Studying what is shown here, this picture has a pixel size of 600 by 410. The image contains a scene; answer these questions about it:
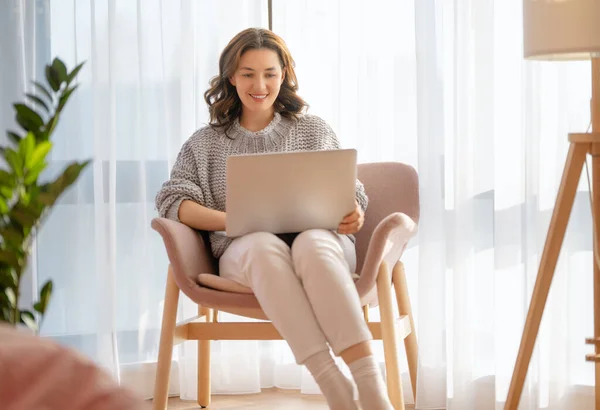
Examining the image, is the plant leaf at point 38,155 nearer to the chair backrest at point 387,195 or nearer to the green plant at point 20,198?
the green plant at point 20,198

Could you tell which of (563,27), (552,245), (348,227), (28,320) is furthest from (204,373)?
(28,320)

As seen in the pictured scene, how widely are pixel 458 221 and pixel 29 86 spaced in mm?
1528

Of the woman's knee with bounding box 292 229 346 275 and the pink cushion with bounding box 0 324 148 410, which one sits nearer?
the pink cushion with bounding box 0 324 148 410

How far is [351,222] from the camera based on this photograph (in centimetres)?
236

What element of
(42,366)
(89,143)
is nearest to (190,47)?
(89,143)

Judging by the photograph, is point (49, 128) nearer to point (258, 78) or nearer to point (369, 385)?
point (369, 385)

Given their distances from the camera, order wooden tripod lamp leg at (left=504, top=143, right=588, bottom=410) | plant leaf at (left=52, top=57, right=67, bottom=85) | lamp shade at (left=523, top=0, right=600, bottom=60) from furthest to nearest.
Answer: wooden tripod lamp leg at (left=504, top=143, right=588, bottom=410), lamp shade at (left=523, top=0, right=600, bottom=60), plant leaf at (left=52, top=57, right=67, bottom=85)

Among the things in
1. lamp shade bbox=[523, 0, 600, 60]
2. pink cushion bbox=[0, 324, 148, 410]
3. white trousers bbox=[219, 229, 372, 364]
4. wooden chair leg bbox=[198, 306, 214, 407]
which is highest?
lamp shade bbox=[523, 0, 600, 60]

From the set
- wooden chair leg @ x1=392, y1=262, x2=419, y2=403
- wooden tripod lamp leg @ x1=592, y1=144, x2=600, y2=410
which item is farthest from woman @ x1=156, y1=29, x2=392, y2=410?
wooden tripod lamp leg @ x1=592, y1=144, x2=600, y2=410

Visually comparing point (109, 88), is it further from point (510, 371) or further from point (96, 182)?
point (510, 371)

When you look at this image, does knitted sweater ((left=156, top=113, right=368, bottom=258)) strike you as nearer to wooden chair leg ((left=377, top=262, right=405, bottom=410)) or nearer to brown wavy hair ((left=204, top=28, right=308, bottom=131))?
brown wavy hair ((left=204, top=28, right=308, bottom=131))

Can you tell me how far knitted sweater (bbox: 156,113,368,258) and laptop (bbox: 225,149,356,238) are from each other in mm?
304

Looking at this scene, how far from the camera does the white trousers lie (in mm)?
2119

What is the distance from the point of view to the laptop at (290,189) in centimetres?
221
